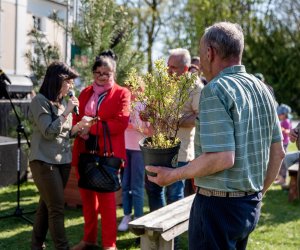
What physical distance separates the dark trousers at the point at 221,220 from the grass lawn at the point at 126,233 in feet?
8.18

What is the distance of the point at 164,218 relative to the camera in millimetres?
3557

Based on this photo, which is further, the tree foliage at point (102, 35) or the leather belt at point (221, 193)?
the tree foliage at point (102, 35)

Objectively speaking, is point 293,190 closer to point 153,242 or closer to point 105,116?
point 105,116

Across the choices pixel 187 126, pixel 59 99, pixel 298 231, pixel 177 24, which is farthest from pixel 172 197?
pixel 177 24

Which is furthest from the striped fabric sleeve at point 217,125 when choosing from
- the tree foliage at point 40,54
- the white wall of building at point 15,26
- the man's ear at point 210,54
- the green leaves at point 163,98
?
the white wall of building at point 15,26

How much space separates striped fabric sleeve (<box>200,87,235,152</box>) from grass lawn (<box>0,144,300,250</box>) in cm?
280

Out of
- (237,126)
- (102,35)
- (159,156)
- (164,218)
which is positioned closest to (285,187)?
(102,35)

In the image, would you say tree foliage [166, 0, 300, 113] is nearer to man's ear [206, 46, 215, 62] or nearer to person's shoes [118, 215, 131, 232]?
person's shoes [118, 215, 131, 232]

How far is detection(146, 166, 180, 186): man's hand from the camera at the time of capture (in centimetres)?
227

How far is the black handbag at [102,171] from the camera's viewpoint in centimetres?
421

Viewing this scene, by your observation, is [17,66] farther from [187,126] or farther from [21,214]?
[187,126]

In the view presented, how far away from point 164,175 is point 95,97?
7.31 feet

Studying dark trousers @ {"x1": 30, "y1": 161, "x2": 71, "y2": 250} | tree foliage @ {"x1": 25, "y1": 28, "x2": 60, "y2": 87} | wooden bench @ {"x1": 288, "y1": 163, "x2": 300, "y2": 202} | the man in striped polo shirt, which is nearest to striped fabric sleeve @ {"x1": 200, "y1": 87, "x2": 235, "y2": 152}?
the man in striped polo shirt

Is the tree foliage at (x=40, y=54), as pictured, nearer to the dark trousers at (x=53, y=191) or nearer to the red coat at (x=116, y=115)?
the red coat at (x=116, y=115)
